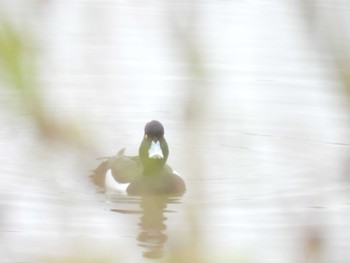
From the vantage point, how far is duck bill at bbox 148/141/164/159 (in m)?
11.0

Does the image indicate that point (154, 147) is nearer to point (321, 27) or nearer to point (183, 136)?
point (183, 136)

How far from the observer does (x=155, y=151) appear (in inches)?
434

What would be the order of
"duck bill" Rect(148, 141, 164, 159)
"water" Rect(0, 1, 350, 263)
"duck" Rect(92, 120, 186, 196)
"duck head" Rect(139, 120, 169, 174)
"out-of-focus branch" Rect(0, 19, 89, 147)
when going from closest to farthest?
"out-of-focus branch" Rect(0, 19, 89, 147) → "water" Rect(0, 1, 350, 263) → "duck" Rect(92, 120, 186, 196) → "duck head" Rect(139, 120, 169, 174) → "duck bill" Rect(148, 141, 164, 159)

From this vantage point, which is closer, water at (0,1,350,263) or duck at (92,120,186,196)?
water at (0,1,350,263)

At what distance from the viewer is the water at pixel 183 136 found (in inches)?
124

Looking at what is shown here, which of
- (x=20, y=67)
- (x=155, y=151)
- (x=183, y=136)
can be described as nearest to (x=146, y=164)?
(x=155, y=151)

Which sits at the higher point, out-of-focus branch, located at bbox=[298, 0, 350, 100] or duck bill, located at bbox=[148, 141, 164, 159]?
out-of-focus branch, located at bbox=[298, 0, 350, 100]

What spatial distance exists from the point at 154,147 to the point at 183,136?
25.3 feet

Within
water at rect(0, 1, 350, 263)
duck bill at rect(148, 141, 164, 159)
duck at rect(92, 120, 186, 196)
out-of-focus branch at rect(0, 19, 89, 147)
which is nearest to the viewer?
out-of-focus branch at rect(0, 19, 89, 147)

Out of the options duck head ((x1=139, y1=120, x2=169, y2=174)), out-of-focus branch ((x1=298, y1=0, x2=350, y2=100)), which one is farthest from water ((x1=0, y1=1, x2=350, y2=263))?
duck head ((x1=139, y1=120, x2=169, y2=174))

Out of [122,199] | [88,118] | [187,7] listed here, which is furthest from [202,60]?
[122,199]

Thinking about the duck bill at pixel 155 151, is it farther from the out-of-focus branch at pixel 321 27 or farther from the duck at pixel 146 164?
the out-of-focus branch at pixel 321 27

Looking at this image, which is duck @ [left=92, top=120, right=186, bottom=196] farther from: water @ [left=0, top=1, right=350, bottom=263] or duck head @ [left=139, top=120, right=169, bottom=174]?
water @ [left=0, top=1, right=350, bottom=263]

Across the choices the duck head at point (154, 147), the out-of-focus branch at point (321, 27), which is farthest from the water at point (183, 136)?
the duck head at point (154, 147)
